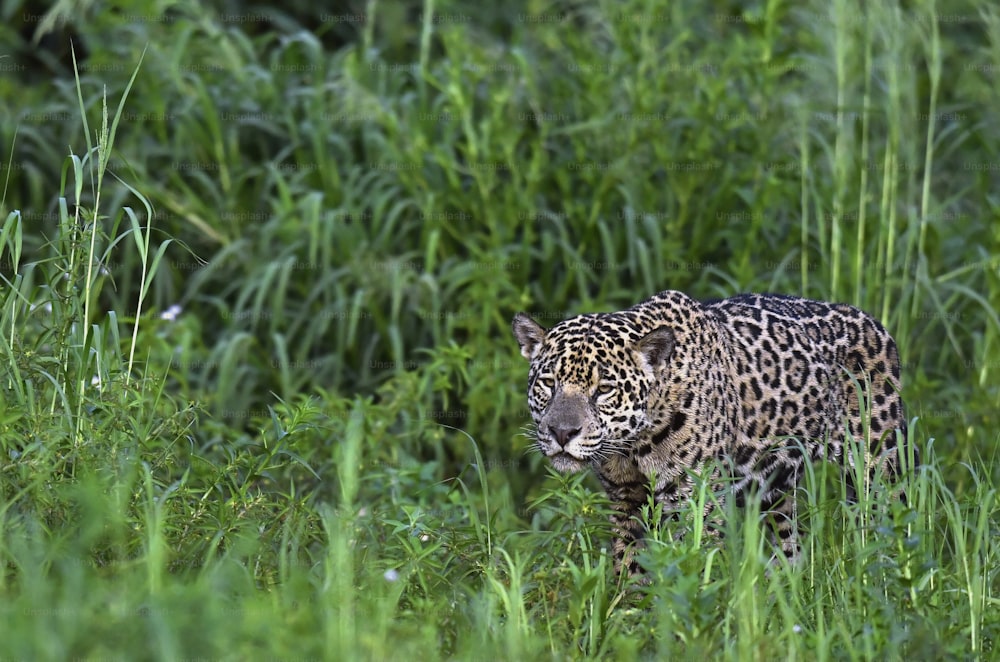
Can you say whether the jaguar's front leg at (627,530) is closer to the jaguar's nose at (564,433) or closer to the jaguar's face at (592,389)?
the jaguar's face at (592,389)

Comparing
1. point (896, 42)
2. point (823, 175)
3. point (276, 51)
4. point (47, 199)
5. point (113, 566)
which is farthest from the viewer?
point (276, 51)

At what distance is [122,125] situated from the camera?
781 centimetres

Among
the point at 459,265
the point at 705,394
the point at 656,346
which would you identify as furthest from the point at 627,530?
the point at 459,265

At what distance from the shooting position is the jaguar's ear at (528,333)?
15.9ft

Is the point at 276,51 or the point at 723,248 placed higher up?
the point at 276,51

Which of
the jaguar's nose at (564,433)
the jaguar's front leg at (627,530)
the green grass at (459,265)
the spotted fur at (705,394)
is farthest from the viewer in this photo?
the jaguar's front leg at (627,530)

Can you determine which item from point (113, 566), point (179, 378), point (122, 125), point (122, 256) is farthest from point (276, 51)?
point (113, 566)

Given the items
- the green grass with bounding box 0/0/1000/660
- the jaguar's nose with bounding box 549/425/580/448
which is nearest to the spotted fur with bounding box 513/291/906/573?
the jaguar's nose with bounding box 549/425/580/448

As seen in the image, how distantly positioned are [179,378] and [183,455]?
0.70 m

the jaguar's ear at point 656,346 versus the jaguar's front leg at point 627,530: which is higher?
the jaguar's ear at point 656,346

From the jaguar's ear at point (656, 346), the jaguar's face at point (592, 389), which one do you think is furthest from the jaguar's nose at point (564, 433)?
the jaguar's ear at point (656, 346)

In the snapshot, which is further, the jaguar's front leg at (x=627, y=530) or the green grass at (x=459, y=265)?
the jaguar's front leg at (x=627, y=530)

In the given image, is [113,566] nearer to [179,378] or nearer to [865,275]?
[179,378]

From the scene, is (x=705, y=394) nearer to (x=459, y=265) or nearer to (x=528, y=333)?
(x=528, y=333)
